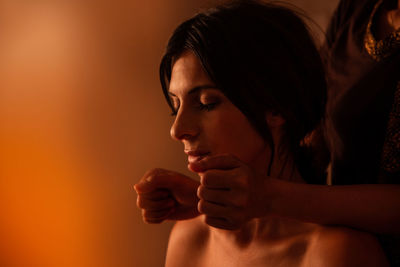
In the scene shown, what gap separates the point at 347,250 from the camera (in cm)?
61

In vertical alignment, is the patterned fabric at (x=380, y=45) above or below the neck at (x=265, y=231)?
above

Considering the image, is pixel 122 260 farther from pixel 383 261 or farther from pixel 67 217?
pixel 383 261

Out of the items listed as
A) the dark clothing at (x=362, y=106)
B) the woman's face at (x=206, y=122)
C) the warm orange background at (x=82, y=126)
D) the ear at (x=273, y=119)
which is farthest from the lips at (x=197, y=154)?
the warm orange background at (x=82, y=126)

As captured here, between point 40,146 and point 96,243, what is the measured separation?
36 centimetres

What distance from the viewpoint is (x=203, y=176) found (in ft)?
1.69

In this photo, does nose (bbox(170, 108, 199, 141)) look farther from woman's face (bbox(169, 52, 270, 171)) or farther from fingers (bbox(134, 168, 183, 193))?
fingers (bbox(134, 168, 183, 193))

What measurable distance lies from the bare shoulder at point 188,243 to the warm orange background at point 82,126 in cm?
45

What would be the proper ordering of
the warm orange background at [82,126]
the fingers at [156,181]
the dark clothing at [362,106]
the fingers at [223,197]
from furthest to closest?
the warm orange background at [82,126], the dark clothing at [362,106], the fingers at [156,181], the fingers at [223,197]

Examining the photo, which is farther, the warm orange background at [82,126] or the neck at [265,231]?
the warm orange background at [82,126]

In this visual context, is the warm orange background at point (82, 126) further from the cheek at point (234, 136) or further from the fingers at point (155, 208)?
the cheek at point (234, 136)

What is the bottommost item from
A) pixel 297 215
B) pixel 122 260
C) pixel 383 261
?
pixel 122 260

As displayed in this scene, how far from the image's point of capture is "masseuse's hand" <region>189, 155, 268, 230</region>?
51 cm

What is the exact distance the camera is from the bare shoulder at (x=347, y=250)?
60 cm

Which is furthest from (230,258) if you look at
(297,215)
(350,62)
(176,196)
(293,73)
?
(350,62)
